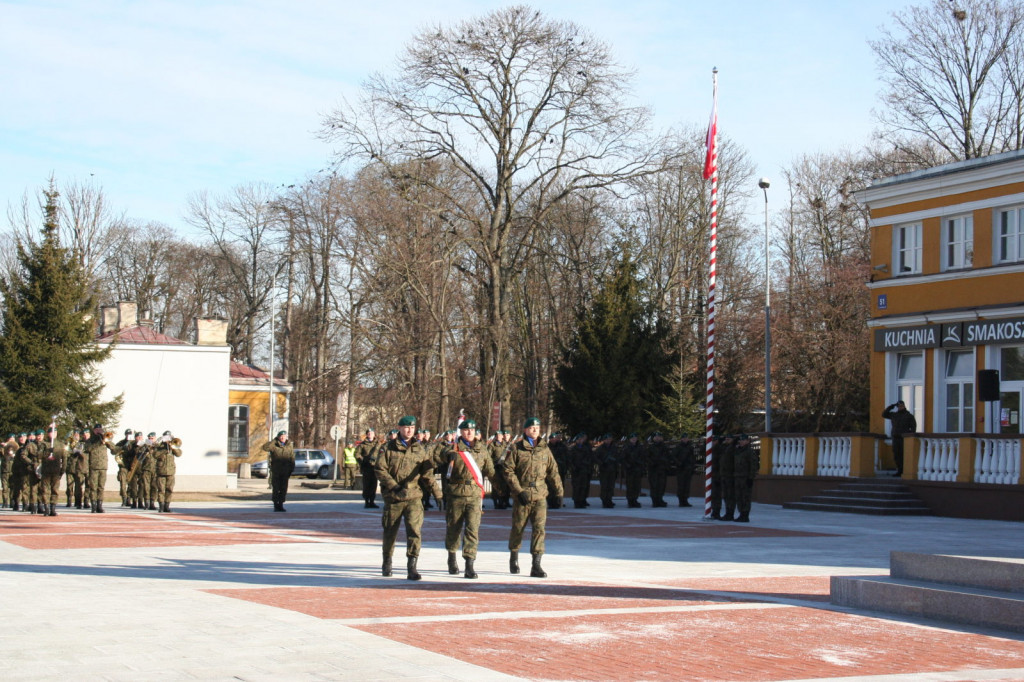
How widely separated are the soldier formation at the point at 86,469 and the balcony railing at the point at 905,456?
1579 centimetres

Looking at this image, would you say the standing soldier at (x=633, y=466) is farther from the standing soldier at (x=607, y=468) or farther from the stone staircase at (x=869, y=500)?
the stone staircase at (x=869, y=500)

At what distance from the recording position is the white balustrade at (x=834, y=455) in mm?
30500

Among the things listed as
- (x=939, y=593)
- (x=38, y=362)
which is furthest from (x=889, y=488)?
(x=38, y=362)

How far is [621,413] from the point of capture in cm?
4134

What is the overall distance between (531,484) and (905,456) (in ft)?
55.7

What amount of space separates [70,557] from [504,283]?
30.5 meters

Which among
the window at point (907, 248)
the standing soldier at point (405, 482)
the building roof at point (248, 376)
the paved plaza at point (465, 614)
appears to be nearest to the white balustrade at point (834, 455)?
the window at point (907, 248)

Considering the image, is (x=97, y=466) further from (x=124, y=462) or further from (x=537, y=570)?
(x=537, y=570)

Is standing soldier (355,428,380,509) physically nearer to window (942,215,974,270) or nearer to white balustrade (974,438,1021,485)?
white balustrade (974,438,1021,485)

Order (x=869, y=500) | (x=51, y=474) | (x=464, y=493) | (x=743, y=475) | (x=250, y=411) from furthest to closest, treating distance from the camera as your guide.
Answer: (x=250, y=411)
(x=869, y=500)
(x=51, y=474)
(x=743, y=475)
(x=464, y=493)

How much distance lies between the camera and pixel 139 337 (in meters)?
45.6

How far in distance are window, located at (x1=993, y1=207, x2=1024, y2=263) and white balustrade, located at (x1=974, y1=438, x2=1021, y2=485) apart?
17.5 ft

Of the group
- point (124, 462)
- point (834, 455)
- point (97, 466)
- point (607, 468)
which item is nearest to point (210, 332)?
point (124, 462)

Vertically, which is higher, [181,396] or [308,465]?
[181,396]
